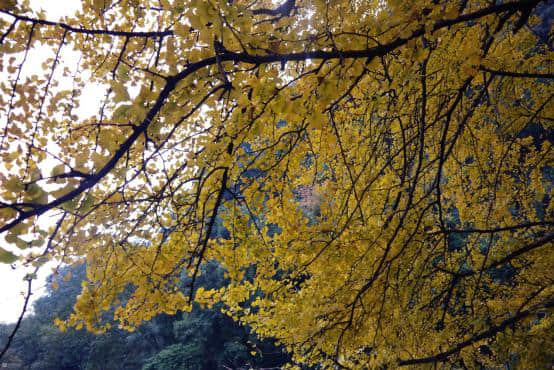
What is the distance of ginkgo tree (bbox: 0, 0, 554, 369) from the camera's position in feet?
3.65

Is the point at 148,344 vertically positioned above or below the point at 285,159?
above

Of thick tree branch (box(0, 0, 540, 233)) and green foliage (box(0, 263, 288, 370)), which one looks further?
green foliage (box(0, 263, 288, 370))

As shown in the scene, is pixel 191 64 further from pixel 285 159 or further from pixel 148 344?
pixel 148 344

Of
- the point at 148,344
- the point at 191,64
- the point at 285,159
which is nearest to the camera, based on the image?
the point at 191,64

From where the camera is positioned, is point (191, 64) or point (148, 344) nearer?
point (191, 64)

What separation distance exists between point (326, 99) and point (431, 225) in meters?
1.82

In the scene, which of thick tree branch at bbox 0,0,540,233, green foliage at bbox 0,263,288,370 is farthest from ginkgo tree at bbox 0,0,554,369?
green foliage at bbox 0,263,288,370

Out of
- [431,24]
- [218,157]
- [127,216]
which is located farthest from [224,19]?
[127,216]

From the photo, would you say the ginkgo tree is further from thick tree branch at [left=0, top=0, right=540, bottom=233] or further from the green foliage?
the green foliage

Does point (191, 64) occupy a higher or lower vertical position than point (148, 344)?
lower

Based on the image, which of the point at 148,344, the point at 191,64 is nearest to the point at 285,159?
the point at 191,64

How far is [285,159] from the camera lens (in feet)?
7.27

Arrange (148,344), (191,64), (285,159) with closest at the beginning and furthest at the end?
(191,64)
(285,159)
(148,344)

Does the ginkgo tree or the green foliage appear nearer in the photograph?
the ginkgo tree
